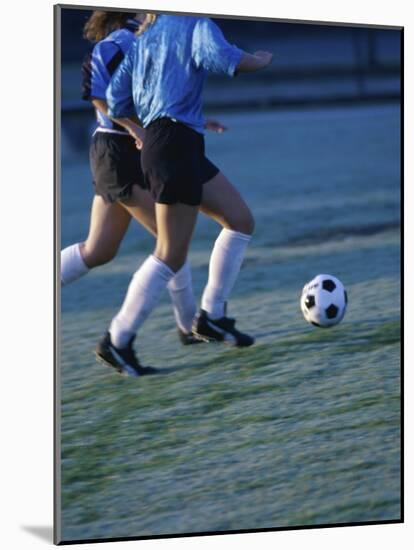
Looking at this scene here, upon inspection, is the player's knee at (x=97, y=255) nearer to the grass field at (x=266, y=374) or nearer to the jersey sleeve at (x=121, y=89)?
the grass field at (x=266, y=374)

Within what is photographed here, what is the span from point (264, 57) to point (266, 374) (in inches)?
62.0

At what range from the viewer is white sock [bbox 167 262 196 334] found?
6879 mm

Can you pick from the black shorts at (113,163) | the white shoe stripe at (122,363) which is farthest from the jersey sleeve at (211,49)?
the white shoe stripe at (122,363)

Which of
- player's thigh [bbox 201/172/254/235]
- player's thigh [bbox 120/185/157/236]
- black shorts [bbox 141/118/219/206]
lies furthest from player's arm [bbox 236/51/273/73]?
player's thigh [bbox 120/185/157/236]

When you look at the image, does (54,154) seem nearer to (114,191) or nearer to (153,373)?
(114,191)

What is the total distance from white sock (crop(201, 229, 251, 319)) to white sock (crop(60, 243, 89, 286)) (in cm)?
67

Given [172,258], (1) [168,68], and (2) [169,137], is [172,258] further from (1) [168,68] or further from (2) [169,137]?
(1) [168,68]

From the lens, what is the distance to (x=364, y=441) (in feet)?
23.5

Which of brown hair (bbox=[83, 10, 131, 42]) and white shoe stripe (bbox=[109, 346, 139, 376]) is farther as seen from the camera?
white shoe stripe (bbox=[109, 346, 139, 376])

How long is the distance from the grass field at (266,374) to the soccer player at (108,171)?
0.07 m

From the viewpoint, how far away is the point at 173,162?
6.80 meters

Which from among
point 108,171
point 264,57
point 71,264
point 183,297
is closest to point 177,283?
point 183,297

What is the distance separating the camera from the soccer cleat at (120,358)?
22.2ft

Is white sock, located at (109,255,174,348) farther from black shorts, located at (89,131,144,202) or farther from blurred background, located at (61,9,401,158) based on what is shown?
blurred background, located at (61,9,401,158)
